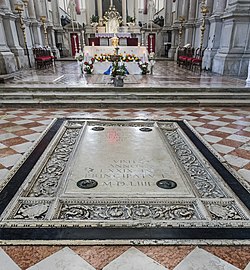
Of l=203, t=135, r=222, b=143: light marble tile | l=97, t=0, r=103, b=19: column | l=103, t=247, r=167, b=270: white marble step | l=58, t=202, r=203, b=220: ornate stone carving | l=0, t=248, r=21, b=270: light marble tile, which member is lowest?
l=203, t=135, r=222, b=143: light marble tile

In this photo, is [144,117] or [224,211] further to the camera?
[144,117]

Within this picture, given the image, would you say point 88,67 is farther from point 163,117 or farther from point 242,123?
point 242,123

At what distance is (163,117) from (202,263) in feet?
10.0

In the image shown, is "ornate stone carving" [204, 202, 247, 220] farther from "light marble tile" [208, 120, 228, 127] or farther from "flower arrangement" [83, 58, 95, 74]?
"flower arrangement" [83, 58, 95, 74]

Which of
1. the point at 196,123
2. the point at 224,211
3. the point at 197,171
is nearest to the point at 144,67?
the point at 196,123

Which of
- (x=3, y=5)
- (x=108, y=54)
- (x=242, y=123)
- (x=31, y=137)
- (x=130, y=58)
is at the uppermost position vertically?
(x=3, y=5)

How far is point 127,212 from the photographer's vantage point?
168 centimetres

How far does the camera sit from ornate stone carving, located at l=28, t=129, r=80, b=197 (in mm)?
1937

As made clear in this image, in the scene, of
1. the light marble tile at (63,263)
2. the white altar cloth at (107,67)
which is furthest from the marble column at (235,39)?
the light marble tile at (63,263)

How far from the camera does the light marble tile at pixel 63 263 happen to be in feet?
4.12

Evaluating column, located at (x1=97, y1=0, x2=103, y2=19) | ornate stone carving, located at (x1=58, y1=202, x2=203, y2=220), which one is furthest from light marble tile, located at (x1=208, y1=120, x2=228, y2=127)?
column, located at (x1=97, y1=0, x2=103, y2=19)

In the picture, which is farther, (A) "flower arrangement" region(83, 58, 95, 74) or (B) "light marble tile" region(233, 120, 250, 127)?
Answer: (A) "flower arrangement" region(83, 58, 95, 74)

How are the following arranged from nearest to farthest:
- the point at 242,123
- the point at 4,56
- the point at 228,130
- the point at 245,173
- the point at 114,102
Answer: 1. the point at 245,173
2. the point at 228,130
3. the point at 242,123
4. the point at 114,102
5. the point at 4,56

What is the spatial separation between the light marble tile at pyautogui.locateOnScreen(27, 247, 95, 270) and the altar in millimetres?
7529
